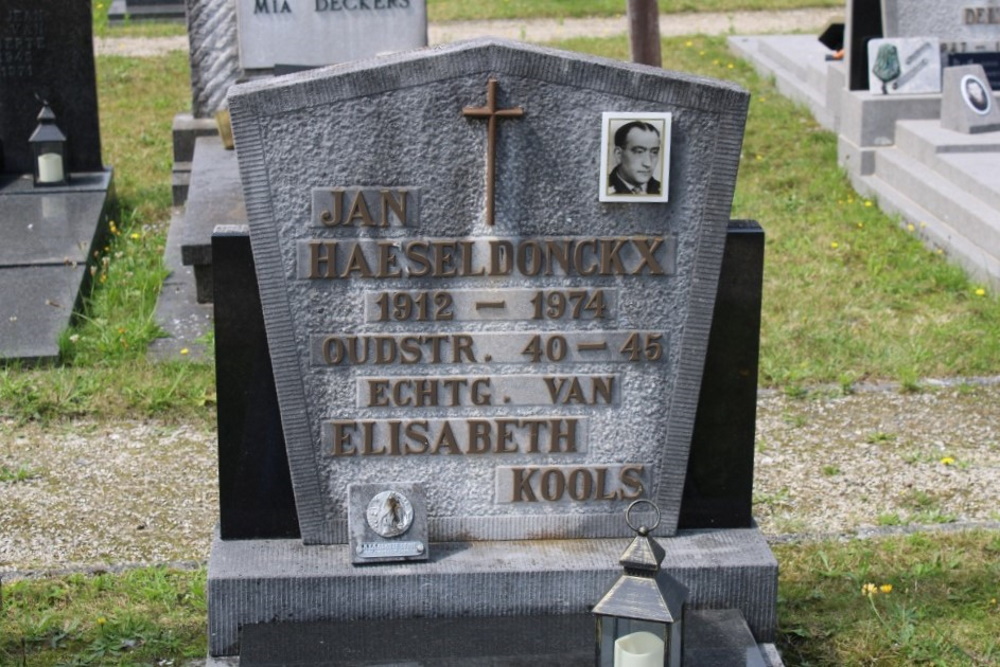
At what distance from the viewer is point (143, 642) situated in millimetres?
4047

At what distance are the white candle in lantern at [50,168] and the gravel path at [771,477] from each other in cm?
294

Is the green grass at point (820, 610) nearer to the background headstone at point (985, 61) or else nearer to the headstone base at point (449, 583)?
the headstone base at point (449, 583)

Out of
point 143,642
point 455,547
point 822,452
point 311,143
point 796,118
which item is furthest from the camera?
point 796,118

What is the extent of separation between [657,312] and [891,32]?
6.07 m

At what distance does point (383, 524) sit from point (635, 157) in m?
1.07

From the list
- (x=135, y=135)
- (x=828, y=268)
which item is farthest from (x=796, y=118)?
(x=135, y=135)

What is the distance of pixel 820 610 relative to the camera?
13.9ft

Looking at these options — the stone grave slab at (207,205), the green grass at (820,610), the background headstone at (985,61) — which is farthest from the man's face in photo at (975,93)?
the green grass at (820,610)

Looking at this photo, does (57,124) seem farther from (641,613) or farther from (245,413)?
(641,613)

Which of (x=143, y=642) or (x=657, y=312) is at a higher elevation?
(x=657, y=312)

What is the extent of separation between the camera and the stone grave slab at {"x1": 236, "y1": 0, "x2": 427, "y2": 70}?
8055 millimetres

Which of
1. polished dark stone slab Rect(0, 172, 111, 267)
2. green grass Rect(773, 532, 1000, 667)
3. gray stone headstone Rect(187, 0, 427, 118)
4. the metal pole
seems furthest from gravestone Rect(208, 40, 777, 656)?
the metal pole

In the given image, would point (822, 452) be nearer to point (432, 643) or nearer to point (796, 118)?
point (432, 643)

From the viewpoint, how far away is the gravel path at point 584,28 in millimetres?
14328
